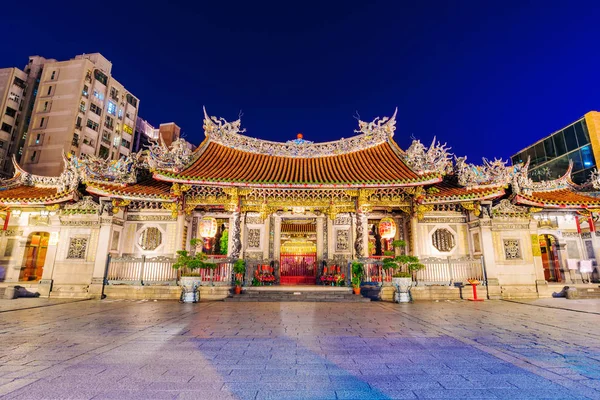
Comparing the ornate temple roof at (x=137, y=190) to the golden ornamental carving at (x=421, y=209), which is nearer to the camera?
the ornate temple roof at (x=137, y=190)

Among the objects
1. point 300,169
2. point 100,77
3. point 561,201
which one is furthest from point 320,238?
point 100,77

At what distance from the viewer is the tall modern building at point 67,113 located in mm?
37312

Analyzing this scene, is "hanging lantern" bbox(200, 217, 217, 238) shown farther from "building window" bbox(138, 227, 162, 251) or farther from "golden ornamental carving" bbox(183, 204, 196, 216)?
"building window" bbox(138, 227, 162, 251)

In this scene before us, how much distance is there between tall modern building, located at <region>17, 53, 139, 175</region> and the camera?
122 ft

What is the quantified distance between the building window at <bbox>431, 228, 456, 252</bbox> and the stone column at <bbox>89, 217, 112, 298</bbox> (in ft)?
48.9

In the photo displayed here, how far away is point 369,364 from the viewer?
3906 millimetres

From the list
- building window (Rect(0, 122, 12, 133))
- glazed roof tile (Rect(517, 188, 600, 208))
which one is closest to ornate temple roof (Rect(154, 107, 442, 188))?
glazed roof tile (Rect(517, 188, 600, 208))

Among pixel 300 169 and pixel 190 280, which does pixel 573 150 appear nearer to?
pixel 300 169

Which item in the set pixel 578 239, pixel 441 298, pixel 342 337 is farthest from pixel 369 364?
pixel 578 239

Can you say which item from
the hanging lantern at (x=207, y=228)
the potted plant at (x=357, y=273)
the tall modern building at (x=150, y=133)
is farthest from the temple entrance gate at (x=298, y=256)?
the tall modern building at (x=150, y=133)

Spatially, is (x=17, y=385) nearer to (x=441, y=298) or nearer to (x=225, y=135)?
(x=441, y=298)

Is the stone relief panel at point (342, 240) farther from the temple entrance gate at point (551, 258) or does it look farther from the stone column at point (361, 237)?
the temple entrance gate at point (551, 258)

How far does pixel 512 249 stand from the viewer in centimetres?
1281

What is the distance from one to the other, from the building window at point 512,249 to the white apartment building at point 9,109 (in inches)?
2054
